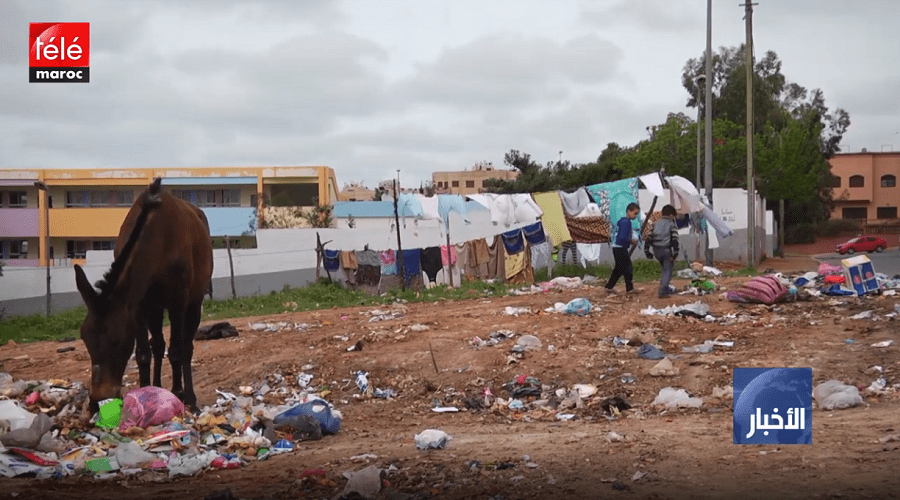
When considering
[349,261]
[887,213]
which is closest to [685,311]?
[349,261]

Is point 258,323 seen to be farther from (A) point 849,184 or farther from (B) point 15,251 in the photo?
(A) point 849,184

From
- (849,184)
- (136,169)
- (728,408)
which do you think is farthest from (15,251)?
(849,184)

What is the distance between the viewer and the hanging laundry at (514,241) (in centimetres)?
2084

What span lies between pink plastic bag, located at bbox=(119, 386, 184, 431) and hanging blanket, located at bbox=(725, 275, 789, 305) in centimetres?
888

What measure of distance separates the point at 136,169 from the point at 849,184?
45635 mm

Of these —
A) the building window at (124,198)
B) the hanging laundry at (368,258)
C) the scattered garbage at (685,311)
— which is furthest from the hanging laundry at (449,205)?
the building window at (124,198)

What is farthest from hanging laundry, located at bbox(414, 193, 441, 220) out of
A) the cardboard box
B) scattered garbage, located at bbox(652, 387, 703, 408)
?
scattered garbage, located at bbox(652, 387, 703, 408)

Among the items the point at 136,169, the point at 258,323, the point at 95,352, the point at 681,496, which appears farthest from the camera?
the point at 136,169

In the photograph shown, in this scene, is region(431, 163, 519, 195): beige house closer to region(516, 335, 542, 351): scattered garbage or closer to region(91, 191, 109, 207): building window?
region(91, 191, 109, 207): building window

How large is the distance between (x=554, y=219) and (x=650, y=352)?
1143cm

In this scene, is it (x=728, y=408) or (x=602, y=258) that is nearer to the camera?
(x=728, y=408)

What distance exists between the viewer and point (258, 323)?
14.2 m

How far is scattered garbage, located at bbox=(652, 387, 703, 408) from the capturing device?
7.80 meters

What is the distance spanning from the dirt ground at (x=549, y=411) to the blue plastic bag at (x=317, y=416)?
16cm
